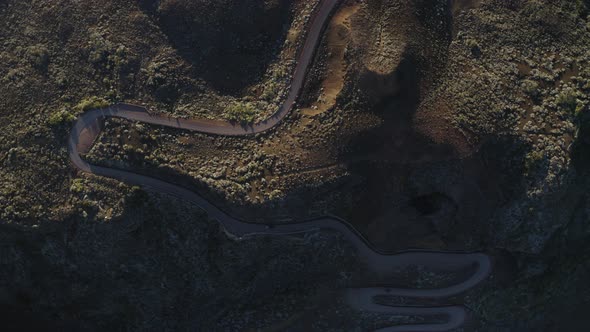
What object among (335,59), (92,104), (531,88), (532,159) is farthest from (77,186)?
(531,88)

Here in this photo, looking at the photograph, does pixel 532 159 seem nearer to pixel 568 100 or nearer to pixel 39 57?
pixel 568 100

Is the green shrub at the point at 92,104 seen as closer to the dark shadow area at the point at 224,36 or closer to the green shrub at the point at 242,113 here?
the dark shadow area at the point at 224,36

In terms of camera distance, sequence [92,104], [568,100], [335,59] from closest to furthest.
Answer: [335,59], [92,104], [568,100]

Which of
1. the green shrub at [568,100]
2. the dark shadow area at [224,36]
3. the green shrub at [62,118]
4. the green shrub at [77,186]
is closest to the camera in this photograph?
the green shrub at [77,186]

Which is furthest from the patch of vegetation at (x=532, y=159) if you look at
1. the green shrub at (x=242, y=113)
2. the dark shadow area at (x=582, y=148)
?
the green shrub at (x=242, y=113)

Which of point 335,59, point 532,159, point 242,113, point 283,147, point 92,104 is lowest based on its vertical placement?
point 283,147

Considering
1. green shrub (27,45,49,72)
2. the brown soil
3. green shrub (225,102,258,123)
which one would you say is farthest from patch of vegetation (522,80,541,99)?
green shrub (27,45,49,72)
